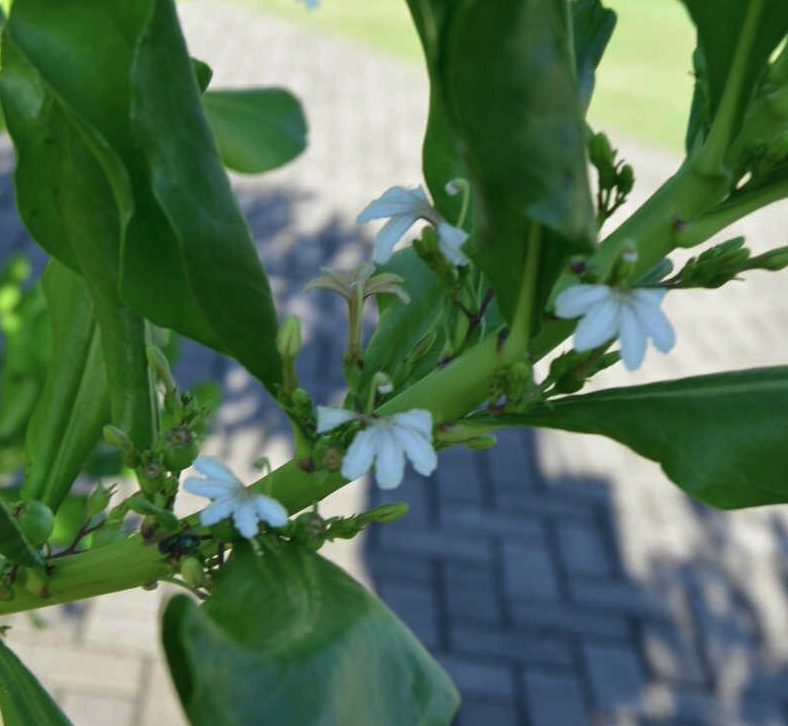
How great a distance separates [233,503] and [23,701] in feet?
0.98

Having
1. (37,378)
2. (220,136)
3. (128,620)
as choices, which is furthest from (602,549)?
(220,136)

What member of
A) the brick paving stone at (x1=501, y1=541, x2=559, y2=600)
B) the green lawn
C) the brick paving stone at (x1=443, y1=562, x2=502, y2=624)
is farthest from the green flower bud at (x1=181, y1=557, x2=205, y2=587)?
the green lawn

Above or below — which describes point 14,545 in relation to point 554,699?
above

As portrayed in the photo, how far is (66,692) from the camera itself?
3783mm

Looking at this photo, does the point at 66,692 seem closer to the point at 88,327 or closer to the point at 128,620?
the point at 128,620

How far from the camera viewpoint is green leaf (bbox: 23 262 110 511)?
118cm

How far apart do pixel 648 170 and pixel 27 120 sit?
808 cm

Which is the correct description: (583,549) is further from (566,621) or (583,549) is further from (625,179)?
(625,179)

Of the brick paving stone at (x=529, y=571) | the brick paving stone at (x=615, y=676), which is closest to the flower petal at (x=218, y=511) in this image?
the brick paving stone at (x=615, y=676)

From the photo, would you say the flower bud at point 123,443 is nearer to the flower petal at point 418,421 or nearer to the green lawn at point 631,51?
the flower petal at point 418,421

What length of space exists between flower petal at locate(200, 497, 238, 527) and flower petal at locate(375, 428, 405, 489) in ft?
0.37

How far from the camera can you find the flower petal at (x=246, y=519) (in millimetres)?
828

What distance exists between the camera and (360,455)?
832 millimetres

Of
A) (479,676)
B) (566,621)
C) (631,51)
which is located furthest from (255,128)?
(631,51)
